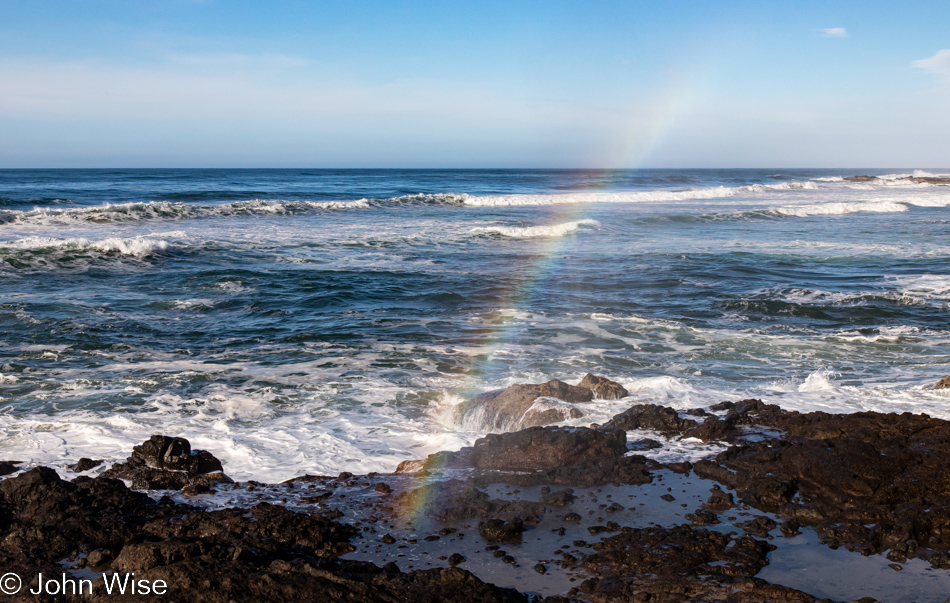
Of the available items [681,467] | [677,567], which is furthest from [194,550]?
[681,467]

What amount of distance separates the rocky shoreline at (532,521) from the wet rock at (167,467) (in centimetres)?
2

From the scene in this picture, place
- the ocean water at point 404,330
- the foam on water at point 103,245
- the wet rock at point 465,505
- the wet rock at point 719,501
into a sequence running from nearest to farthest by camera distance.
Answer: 1. the wet rock at point 465,505
2. the wet rock at point 719,501
3. the ocean water at point 404,330
4. the foam on water at point 103,245

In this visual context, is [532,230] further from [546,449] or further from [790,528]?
[790,528]

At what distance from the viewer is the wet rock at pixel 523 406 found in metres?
7.13

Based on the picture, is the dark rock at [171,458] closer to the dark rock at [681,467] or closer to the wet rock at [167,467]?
the wet rock at [167,467]

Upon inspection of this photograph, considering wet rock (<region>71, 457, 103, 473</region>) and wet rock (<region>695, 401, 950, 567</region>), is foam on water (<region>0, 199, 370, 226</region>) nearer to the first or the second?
wet rock (<region>71, 457, 103, 473</region>)

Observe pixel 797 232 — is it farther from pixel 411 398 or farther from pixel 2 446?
pixel 2 446

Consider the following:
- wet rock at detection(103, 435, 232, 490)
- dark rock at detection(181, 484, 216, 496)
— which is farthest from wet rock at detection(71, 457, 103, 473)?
dark rock at detection(181, 484, 216, 496)

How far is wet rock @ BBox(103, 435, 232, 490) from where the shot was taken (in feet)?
18.0

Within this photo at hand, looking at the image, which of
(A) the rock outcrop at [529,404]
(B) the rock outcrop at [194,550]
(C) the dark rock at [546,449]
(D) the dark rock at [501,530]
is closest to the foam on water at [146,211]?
(A) the rock outcrop at [529,404]

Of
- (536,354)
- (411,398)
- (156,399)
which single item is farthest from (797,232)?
(156,399)

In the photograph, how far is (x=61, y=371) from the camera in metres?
9.00

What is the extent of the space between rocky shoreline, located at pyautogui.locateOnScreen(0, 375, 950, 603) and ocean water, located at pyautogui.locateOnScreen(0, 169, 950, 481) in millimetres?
701

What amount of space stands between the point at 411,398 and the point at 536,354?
2658 mm
